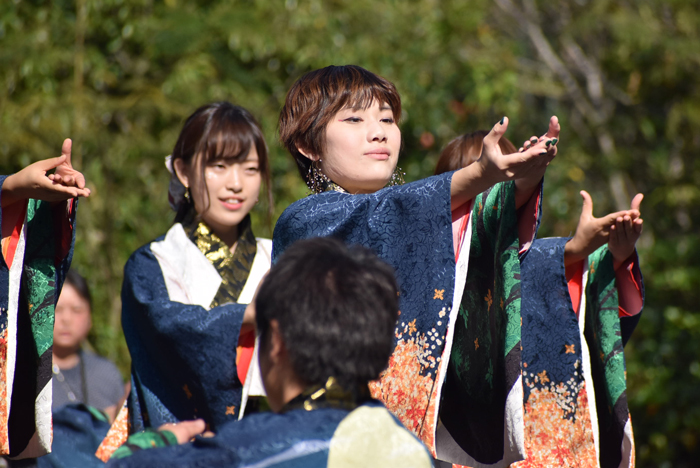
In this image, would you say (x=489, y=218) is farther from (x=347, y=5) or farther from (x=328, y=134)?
(x=347, y=5)

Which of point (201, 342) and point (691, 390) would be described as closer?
point (201, 342)

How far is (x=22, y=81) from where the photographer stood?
185 inches

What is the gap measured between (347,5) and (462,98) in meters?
1.03

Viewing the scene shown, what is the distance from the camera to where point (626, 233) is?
7.90 ft

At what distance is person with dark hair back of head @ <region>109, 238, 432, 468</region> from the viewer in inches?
53.3

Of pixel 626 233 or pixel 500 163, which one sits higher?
pixel 500 163

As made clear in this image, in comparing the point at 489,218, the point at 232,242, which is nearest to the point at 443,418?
the point at 489,218

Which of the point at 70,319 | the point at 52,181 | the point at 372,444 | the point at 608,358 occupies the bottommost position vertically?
the point at 70,319

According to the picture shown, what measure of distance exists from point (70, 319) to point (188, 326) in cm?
157

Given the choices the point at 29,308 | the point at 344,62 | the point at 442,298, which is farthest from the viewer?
the point at 344,62

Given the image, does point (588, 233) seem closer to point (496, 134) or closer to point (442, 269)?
point (442, 269)

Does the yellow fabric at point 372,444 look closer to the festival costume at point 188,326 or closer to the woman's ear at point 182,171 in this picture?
the festival costume at point 188,326

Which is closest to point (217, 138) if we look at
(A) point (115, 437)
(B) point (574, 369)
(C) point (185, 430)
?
(A) point (115, 437)

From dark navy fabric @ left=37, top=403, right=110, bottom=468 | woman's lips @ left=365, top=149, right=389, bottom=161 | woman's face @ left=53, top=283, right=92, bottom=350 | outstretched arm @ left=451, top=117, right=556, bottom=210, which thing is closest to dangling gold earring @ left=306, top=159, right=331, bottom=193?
woman's lips @ left=365, top=149, right=389, bottom=161
